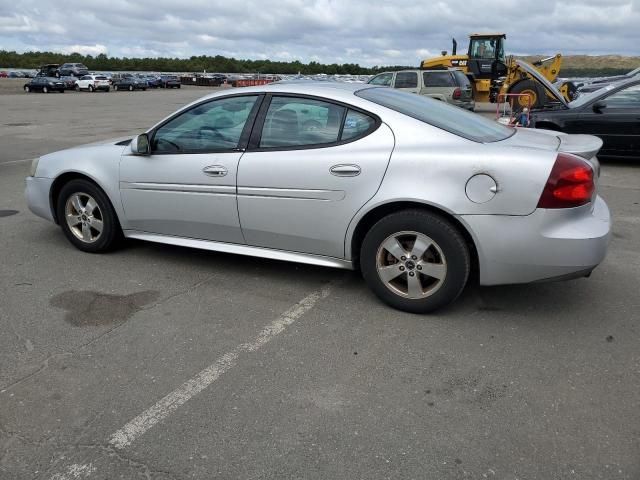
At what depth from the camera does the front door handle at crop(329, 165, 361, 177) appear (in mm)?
3793

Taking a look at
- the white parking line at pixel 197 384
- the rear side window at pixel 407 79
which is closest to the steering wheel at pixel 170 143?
the white parking line at pixel 197 384

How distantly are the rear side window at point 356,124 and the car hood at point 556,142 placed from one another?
0.91 metres

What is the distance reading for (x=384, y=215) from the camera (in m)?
3.84

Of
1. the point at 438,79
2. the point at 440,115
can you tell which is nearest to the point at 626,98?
the point at 440,115

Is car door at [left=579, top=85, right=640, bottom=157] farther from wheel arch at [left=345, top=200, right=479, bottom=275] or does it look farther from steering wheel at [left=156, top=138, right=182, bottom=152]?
steering wheel at [left=156, top=138, right=182, bottom=152]

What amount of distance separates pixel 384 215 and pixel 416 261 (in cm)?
38

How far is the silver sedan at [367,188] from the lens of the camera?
11.3ft

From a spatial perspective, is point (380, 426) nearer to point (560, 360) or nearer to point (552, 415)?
point (552, 415)

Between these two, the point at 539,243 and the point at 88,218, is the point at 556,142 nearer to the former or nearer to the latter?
the point at 539,243

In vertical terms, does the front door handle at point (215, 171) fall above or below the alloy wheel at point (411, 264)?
above

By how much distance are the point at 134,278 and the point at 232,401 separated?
6.81 feet

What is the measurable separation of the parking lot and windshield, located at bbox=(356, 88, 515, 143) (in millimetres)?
1180

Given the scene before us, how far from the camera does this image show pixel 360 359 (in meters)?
3.31

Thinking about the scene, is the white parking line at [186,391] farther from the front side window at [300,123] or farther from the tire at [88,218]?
the tire at [88,218]
